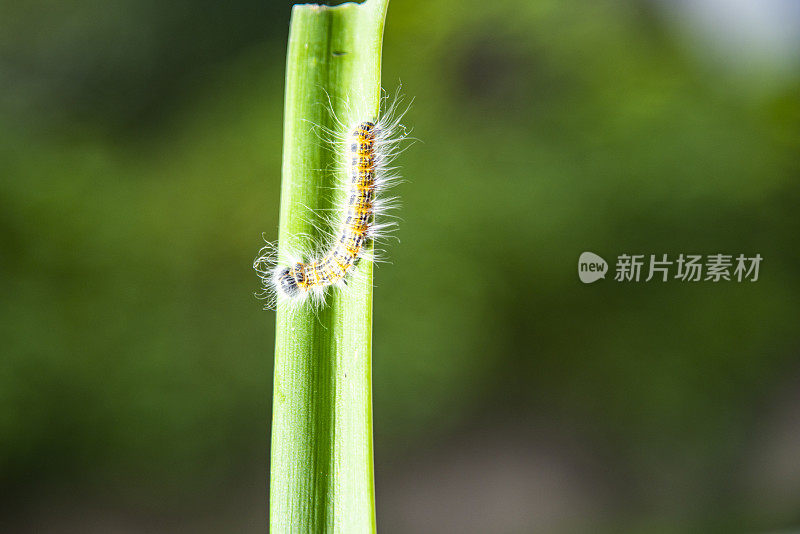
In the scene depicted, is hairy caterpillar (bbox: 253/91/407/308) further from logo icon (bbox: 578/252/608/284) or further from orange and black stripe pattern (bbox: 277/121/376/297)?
logo icon (bbox: 578/252/608/284)

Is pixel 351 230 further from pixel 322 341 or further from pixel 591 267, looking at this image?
pixel 591 267

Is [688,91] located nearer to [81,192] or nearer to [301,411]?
[301,411]

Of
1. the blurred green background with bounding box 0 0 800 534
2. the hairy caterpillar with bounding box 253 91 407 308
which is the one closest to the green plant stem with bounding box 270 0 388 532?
the hairy caterpillar with bounding box 253 91 407 308

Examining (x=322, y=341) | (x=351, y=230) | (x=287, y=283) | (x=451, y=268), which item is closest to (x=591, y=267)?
(x=451, y=268)

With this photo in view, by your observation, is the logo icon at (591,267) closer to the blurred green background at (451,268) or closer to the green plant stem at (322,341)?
the blurred green background at (451,268)

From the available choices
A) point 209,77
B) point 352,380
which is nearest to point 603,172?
point 209,77

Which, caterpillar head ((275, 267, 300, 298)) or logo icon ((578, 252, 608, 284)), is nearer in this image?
caterpillar head ((275, 267, 300, 298))
